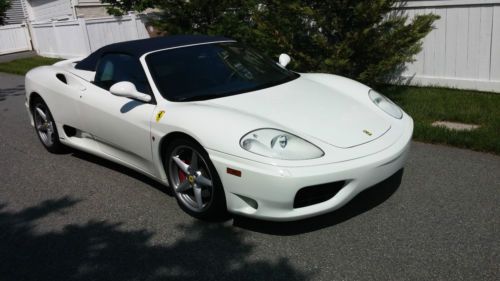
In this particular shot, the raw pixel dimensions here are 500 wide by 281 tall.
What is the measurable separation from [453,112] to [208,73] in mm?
3395

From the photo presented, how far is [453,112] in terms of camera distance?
6.30 m

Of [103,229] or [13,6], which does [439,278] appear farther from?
[13,6]

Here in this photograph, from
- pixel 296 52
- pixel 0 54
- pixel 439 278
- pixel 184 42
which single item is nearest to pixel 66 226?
pixel 184 42

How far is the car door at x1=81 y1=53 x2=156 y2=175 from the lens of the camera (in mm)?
4199

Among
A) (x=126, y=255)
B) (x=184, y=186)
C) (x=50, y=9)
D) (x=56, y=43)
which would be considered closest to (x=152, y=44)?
(x=184, y=186)

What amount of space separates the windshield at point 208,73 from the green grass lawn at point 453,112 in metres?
1.81

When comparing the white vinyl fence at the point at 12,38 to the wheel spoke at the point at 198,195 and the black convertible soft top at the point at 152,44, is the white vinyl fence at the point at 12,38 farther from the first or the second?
the wheel spoke at the point at 198,195

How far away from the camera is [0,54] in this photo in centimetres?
2180

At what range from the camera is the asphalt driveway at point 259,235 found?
3.12 metres

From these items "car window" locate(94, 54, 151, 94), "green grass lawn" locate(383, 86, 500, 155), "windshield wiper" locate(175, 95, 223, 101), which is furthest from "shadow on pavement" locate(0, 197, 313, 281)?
"green grass lawn" locate(383, 86, 500, 155)

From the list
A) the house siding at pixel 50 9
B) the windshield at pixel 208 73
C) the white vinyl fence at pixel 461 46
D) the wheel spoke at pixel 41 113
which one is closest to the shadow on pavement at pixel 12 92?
the wheel spoke at pixel 41 113

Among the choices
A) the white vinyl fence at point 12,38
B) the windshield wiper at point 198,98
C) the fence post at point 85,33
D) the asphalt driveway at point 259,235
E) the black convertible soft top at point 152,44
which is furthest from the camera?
the white vinyl fence at point 12,38

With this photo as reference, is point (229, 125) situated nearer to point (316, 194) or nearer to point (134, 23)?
point (316, 194)

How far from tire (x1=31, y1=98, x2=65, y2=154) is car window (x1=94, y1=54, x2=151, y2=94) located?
3.45 feet
